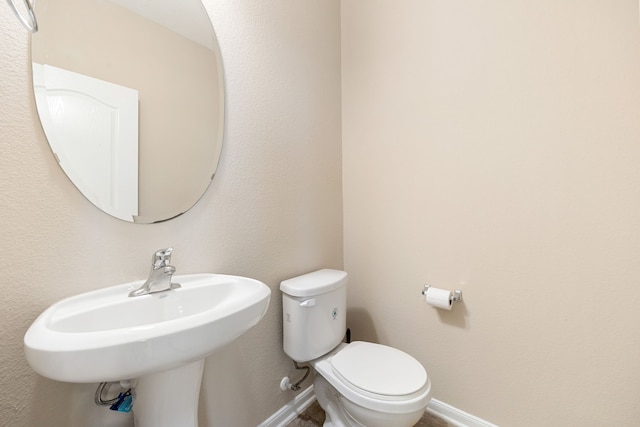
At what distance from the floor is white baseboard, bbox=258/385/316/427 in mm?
22

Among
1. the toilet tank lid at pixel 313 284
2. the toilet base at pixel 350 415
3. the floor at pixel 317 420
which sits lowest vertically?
the floor at pixel 317 420

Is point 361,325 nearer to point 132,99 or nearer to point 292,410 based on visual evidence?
point 292,410

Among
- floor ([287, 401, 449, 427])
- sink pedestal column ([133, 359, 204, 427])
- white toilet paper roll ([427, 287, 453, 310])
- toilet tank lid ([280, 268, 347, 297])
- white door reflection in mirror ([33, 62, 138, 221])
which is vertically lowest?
floor ([287, 401, 449, 427])

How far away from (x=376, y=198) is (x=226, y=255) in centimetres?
88

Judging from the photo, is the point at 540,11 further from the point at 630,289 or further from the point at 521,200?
the point at 630,289

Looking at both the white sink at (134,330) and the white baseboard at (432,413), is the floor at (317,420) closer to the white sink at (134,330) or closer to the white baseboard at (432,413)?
the white baseboard at (432,413)

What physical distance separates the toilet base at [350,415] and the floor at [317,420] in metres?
0.09

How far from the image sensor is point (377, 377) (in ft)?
3.40

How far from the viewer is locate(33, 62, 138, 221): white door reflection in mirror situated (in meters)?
→ 0.71

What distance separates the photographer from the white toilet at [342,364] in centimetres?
95

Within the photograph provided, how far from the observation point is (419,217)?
1.37 m

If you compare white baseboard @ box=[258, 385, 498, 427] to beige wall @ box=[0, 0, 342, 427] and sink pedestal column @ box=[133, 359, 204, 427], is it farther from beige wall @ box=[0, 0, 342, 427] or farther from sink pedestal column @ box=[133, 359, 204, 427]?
sink pedestal column @ box=[133, 359, 204, 427]

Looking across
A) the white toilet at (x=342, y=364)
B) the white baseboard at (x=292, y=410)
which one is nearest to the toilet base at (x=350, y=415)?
the white toilet at (x=342, y=364)

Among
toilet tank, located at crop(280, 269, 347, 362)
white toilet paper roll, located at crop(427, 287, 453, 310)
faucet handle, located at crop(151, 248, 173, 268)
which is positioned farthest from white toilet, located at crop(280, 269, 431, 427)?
faucet handle, located at crop(151, 248, 173, 268)
